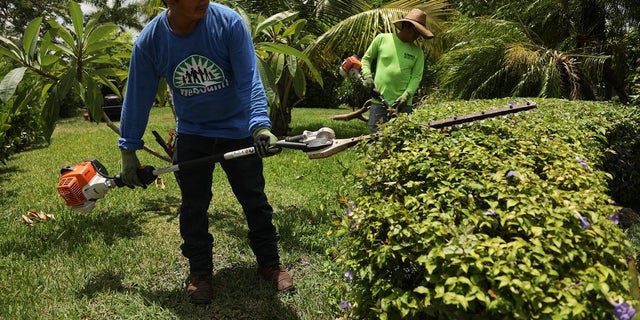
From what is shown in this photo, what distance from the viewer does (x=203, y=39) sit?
2418 millimetres

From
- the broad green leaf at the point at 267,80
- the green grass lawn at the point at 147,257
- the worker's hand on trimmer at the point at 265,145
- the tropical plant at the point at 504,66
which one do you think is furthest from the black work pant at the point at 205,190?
the tropical plant at the point at 504,66

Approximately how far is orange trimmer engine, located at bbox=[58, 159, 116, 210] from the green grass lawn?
0.53 meters

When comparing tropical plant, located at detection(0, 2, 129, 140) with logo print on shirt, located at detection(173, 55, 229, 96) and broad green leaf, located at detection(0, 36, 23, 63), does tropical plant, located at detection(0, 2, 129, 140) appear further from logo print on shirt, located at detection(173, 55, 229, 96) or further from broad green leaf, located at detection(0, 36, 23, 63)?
logo print on shirt, located at detection(173, 55, 229, 96)

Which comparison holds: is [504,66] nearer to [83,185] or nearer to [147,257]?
[147,257]

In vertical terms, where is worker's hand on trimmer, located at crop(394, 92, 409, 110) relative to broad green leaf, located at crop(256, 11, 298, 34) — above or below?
below

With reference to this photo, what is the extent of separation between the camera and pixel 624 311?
114cm

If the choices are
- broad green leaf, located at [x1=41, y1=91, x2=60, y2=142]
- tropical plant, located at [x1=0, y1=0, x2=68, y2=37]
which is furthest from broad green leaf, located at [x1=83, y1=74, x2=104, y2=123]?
tropical plant, located at [x1=0, y1=0, x2=68, y2=37]

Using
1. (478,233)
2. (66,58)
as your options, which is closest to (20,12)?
(66,58)

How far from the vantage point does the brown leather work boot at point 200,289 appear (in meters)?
2.66

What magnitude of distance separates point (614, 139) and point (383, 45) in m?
2.24

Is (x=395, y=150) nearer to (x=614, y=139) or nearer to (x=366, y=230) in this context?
(x=366, y=230)

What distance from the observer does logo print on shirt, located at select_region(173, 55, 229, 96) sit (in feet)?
8.08

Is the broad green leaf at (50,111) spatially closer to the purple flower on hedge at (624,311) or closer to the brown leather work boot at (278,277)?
the brown leather work boot at (278,277)

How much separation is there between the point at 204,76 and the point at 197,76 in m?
0.04
